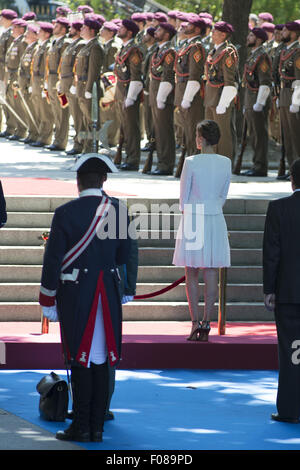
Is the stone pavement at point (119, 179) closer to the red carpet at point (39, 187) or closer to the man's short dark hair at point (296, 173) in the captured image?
the red carpet at point (39, 187)

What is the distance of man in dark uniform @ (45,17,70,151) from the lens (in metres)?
21.8

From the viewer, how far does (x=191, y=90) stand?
17.3 meters

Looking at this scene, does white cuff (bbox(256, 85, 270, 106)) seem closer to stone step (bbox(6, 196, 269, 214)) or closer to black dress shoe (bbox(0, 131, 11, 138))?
stone step (bbox(6, 196, 269, 214))

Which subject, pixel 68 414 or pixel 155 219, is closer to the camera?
pixel 68 414

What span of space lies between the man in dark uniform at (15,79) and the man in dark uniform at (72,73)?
2.65 m

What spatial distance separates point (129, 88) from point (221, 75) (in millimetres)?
2100

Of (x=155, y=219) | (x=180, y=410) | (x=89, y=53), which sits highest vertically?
(x=89, y=53)

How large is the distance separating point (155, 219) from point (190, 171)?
9.11ft

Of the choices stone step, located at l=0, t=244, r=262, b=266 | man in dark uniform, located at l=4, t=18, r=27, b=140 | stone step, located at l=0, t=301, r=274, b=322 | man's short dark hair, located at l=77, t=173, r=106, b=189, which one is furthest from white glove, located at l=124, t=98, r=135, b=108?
man's short dark hair, located at l=77, t=173, r=106, b=189

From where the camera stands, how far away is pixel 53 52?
21.9 meters

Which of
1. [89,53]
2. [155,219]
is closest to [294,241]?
[155,219]

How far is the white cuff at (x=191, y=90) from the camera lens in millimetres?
17281
